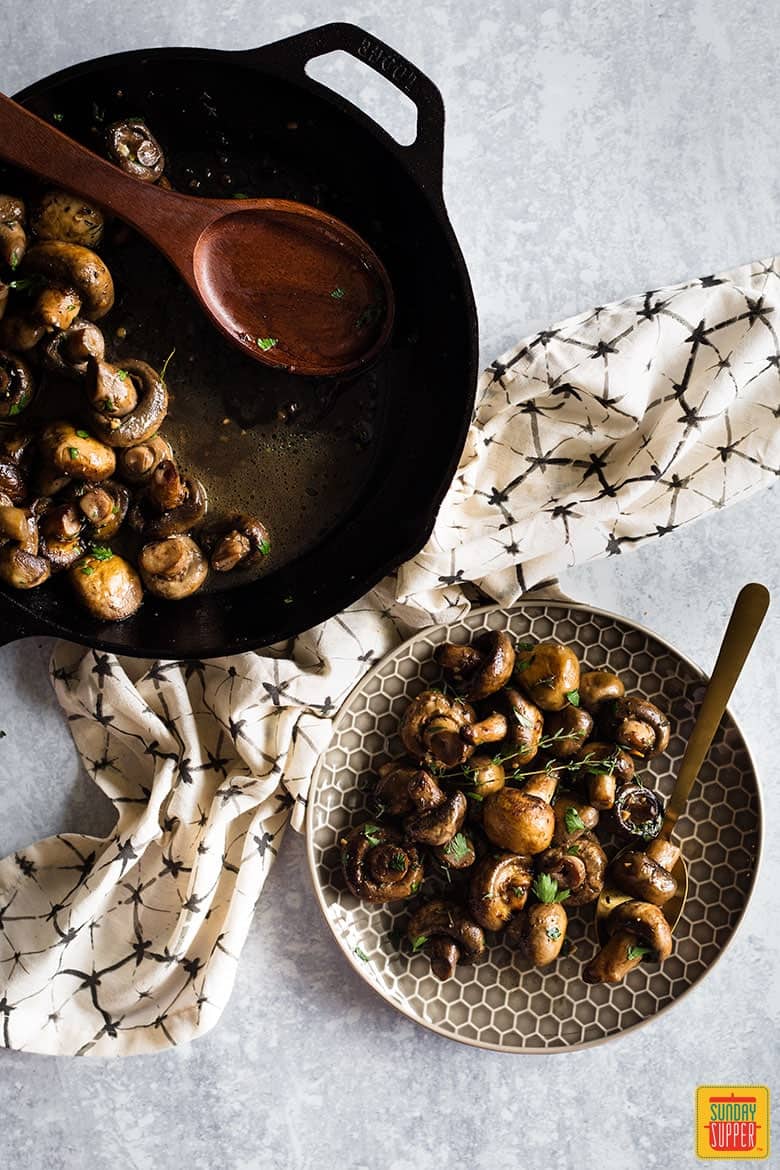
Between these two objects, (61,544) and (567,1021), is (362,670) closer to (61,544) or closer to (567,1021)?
(61,544)

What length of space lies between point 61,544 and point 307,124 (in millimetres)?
970

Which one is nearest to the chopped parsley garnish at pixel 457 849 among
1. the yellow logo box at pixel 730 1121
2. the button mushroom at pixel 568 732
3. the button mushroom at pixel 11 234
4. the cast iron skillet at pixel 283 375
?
the button mushroom at pixel 568 732

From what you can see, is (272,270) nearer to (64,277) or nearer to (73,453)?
(64,277)

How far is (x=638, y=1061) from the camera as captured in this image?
228 centimetres

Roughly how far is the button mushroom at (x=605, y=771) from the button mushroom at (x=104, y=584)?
0.94 meters

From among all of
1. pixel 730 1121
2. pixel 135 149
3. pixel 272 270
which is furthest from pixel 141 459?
pixel 730 1121

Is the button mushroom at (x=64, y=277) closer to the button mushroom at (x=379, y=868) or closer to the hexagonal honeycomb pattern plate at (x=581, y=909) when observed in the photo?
the hexagonal honeycomb pattern plate at (x=581, y=909)

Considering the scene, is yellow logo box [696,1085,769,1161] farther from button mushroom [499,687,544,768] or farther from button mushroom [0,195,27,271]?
button mushroom [0,195,27,271]

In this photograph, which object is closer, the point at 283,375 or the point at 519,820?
the point at 519,820

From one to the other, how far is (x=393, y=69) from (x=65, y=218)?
656 millimetres

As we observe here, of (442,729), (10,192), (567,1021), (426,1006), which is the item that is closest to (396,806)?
(442,729)

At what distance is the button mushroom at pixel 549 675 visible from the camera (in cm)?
205

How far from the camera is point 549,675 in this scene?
6.75 feet

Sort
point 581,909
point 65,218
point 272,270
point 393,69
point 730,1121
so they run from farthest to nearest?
1. point 730,1121
2. point 581,909
3. point 272,270
4. point 65,218
5. point 393,69
